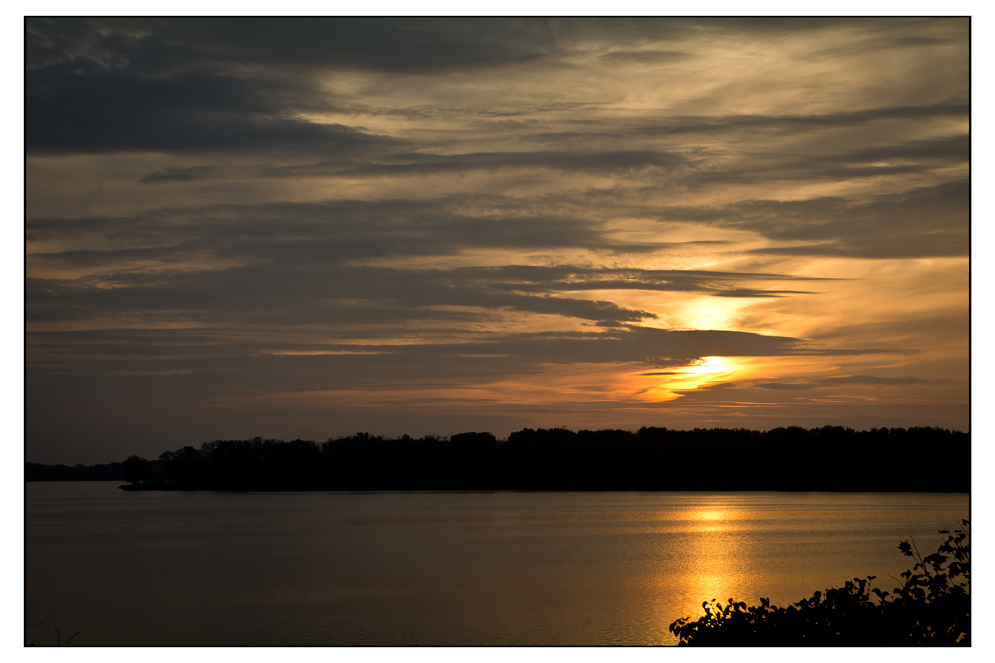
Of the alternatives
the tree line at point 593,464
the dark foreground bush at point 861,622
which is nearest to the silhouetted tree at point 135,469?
the tree line at point 593,464

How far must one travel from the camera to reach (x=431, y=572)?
44281mm

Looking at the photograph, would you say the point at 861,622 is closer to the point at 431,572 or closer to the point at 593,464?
the point at 431,572

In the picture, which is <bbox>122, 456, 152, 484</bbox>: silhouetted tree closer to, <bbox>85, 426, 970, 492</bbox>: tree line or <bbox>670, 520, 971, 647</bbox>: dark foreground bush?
<bbox>85, 426, 970, 492</bbox>: tree line

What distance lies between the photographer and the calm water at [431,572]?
97.1 ft

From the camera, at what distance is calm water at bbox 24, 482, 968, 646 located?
29594 millimetres

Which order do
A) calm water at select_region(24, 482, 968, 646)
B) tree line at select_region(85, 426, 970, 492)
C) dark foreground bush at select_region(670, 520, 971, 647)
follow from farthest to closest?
tree line at select_region(85, 426, 970, 492) < calm water at select_region(24, 482, 968, 646) < dark foreground bush at select_region(670, 520, 971, 647)

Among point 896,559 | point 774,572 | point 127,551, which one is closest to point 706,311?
point 774,572

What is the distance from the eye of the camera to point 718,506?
382 feet

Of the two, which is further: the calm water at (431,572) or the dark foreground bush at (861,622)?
the calm water at (431,572)

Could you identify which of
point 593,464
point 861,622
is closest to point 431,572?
point 861,622

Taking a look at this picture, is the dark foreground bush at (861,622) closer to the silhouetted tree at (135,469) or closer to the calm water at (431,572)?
the calm water at (431,572)

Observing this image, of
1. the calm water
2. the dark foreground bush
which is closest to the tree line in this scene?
the calm water

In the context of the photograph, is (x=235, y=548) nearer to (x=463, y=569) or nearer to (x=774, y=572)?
(x=463, y=569)

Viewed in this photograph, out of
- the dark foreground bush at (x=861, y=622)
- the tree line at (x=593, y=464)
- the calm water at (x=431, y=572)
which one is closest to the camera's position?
the dark foreground bush at (x=861, y=622)
